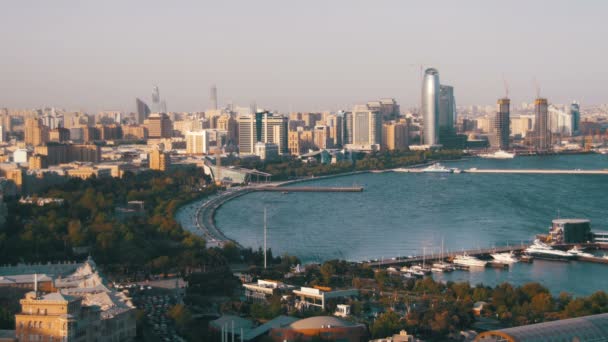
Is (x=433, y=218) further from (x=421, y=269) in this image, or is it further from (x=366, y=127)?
(x=366, y=127)

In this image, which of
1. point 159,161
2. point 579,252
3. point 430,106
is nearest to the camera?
point 579,252

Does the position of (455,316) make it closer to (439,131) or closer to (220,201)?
(220,201)

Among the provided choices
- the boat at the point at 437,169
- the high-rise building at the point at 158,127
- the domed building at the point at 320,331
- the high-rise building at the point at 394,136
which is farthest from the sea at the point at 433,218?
the high-rise building at the point at 158,127

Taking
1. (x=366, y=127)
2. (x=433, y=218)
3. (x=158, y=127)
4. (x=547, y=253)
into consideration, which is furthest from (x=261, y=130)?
(x=547, y=253)

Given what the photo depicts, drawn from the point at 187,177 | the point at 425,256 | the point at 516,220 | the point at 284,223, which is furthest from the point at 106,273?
the point at 187,177

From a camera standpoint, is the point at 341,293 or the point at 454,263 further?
the point at 454,263

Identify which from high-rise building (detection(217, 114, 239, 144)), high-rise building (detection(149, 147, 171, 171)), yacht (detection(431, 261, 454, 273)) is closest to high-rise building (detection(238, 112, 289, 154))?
high-rise building (detection(217, 114, 239, 144))

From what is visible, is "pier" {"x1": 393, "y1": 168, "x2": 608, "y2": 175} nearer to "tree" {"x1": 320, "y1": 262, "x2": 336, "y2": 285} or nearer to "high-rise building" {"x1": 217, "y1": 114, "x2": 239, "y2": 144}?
"high-rise building" {"x1": 217, "y1": 114, "x2": 239, "y2": 144}
